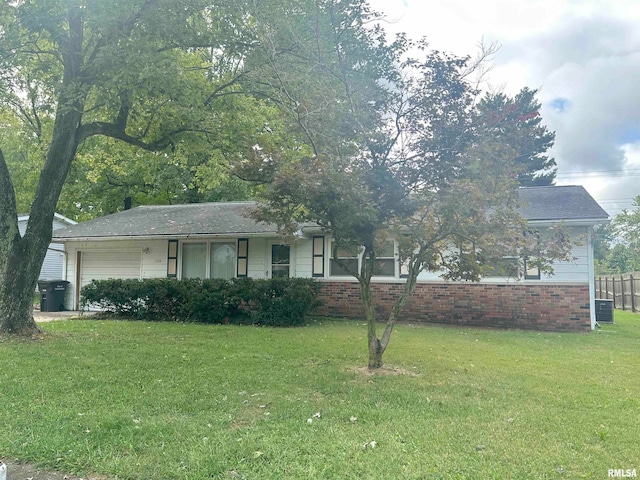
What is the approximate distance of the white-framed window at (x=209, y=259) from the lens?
47.4ft

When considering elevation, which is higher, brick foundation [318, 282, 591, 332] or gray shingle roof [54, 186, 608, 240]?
gray shingle roof [54, 186, 608, 240]

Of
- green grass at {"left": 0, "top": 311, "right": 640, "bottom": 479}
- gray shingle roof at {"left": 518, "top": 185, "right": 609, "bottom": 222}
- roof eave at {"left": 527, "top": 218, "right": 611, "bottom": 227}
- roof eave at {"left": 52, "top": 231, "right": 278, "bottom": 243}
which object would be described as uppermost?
gray shingle roof at {"left": 518, "top": 185, "right": 609, "bottom": 222}

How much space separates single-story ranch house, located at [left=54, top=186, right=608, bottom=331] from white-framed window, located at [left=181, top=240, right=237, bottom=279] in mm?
33

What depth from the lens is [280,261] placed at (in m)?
14.0

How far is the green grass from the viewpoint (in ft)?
11.0

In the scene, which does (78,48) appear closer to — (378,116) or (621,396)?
(378,116)

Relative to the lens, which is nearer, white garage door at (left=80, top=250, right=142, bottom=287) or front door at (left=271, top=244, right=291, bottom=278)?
front door at (left=271, top=244, right=291, bottom=278)

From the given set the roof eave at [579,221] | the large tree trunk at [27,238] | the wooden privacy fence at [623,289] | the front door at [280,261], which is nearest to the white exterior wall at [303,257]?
the front door at [280,261]

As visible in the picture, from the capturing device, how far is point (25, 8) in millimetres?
7688

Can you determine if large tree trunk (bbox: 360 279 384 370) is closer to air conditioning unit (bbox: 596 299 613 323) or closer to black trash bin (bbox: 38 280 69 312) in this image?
air conditioning unit (bbox: 596 299 613 323)

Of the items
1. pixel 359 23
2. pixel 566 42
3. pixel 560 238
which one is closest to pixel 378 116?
pixel 359 23

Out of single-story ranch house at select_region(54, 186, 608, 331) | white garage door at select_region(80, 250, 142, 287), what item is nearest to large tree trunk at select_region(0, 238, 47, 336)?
single-story ranch house at select_region(54, 186, 608, 331)

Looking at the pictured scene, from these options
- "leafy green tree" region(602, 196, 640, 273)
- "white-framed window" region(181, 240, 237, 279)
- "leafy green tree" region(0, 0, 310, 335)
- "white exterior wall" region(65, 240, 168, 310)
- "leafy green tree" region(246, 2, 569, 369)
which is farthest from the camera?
"leafy green tree" region(602, 196, 640, 273)

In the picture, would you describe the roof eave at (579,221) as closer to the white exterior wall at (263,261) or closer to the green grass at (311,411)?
the white exterior wall at (263,261)
